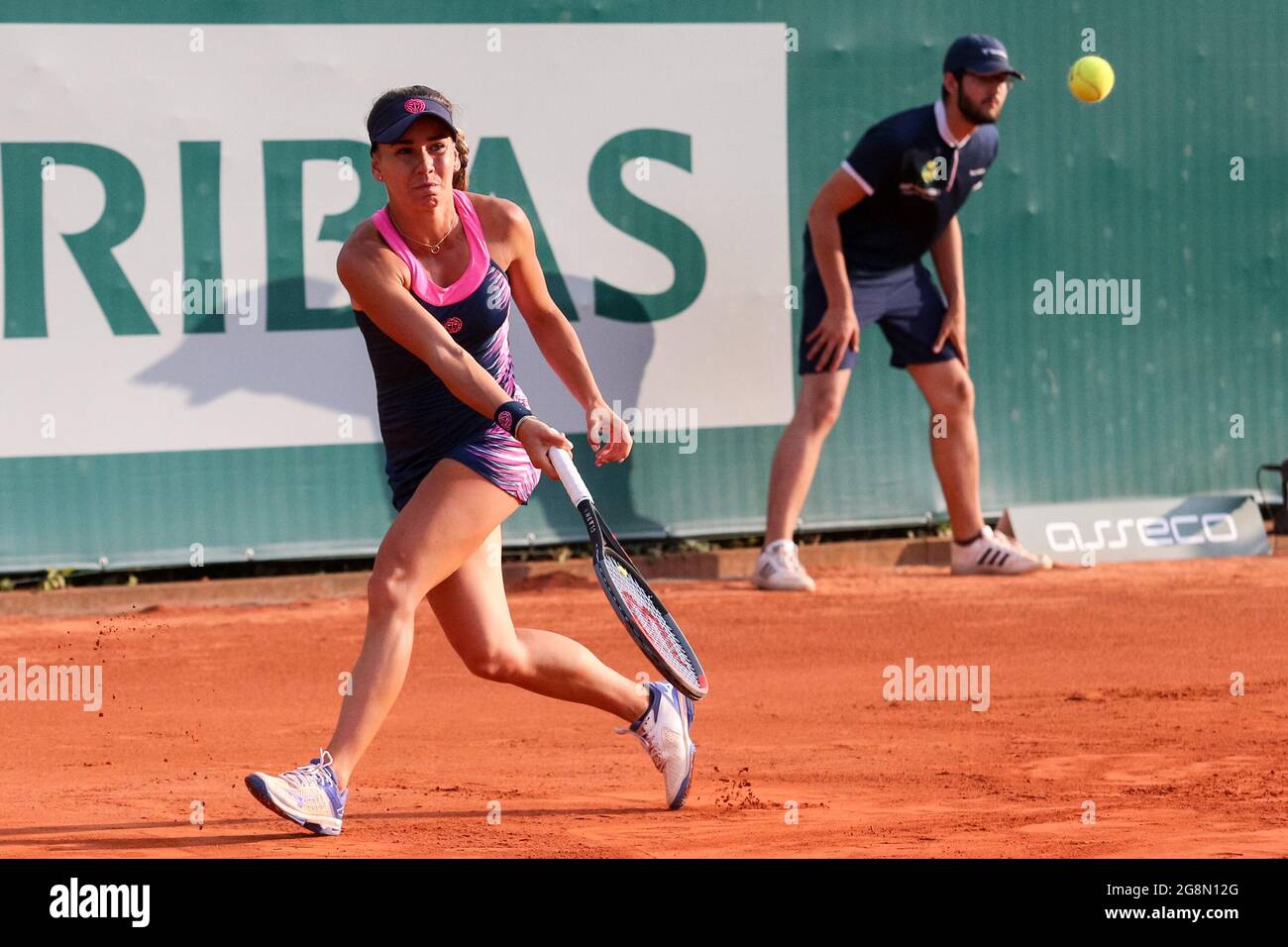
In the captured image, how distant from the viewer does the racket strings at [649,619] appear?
14.0ft

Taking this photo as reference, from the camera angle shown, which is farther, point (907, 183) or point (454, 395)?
point (907, 183)

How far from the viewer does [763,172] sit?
9.15 meters

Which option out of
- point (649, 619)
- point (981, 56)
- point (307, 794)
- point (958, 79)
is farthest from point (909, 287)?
point (307, 794)

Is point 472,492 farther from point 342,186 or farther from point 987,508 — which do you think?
point 987,508

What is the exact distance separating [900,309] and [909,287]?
112 millimetres

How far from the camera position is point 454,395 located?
452 cm

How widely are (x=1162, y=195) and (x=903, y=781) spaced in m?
5.54

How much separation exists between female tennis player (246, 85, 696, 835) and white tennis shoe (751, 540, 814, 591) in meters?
3.86

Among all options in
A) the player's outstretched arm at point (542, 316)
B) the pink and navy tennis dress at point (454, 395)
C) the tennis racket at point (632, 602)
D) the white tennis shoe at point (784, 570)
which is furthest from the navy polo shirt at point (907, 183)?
the tennis racket at point (632, 602)

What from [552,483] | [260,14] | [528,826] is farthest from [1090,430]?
[528,826]

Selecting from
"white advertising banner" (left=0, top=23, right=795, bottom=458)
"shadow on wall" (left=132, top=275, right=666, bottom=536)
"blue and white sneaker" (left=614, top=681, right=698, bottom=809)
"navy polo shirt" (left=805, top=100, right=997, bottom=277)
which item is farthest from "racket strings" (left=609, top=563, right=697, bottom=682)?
"navy polo shirt" (left=805, top=100, right=997, bottom=277)

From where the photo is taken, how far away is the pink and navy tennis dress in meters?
4.51

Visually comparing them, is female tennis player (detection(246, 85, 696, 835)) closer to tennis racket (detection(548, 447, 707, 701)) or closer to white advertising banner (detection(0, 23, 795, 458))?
tennis racket (detection(548, 447, 707, 701))

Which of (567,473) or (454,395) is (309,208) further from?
(567,473)
